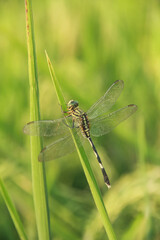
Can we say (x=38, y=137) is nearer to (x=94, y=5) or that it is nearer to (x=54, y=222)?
(x=54, y=222)

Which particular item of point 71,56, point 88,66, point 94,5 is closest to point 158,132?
point 88,66

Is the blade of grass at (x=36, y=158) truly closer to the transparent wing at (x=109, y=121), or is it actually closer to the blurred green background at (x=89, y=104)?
the blurred green background at (x=89, y=104)

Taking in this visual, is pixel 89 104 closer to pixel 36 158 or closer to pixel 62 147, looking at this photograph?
pixel 62 147

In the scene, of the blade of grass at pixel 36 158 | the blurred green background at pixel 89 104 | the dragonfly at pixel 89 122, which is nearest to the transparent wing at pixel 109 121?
the dragonfly at pixel 89 122

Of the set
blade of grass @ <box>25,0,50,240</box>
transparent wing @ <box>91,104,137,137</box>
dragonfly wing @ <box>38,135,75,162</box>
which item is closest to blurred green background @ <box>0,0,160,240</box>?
transparent wing @ <box>91,104,137,137</box>

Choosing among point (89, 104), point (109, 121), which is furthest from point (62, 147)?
point (89, 104)

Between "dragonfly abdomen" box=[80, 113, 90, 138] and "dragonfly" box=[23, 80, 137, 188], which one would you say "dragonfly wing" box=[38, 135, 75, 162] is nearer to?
"dragonfly" box=[23, 80, 137, 188]
